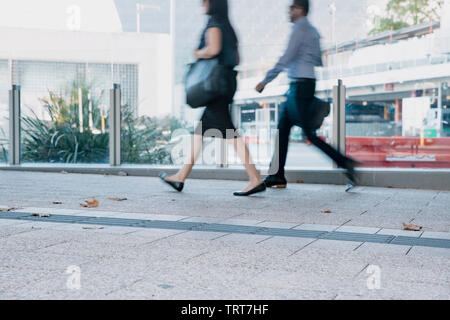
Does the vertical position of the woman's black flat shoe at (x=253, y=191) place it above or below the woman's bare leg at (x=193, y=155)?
below

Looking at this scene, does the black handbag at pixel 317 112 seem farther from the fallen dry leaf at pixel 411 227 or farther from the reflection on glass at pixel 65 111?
the reflection on glass at pixel 65 111

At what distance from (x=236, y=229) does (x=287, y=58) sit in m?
2.87

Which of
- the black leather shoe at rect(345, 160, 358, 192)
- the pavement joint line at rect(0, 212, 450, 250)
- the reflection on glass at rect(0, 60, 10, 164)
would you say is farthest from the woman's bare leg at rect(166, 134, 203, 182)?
the reflection on glass at rect(0, 60, 10, 164)

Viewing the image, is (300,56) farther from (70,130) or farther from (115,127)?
(70,130)

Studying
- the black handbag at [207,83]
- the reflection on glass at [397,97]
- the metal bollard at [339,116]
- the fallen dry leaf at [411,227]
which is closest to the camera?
the fallen dry leaf at [411,227]

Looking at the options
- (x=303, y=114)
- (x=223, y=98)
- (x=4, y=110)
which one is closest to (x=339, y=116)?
(x=303, y=114)

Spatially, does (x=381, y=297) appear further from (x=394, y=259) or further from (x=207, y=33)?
(x=207, y=33)

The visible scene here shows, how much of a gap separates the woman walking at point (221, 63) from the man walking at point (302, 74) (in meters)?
0.50

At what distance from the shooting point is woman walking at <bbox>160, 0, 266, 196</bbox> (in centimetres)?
645

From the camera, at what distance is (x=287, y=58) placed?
6.88 meters

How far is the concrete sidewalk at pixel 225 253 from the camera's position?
9.30ft

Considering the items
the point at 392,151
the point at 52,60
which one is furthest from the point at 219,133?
the point at 52,60

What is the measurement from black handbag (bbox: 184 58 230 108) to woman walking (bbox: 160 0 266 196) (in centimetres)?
6

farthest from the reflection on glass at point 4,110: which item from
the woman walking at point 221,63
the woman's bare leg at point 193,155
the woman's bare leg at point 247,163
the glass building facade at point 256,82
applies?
the woman's bare leg at point 247,163
